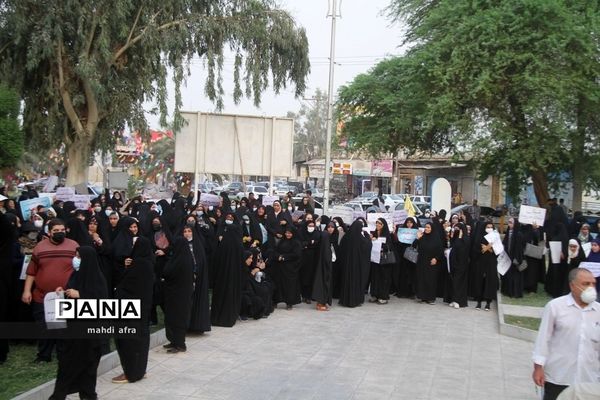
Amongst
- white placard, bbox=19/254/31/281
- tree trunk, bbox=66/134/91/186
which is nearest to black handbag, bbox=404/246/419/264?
white placard, bbox=19/254/31/281

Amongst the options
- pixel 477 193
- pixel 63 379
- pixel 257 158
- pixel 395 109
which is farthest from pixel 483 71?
pixel 477 193

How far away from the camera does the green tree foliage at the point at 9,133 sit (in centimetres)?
501

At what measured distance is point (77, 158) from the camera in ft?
65.6

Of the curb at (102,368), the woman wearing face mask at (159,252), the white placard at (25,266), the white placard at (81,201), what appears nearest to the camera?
the curb at (102,368)

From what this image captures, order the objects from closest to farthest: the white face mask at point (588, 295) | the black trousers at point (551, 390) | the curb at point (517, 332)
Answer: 1. the white face mask at point (588, 295)
2. the black trousers at point (551, 390)
3. the curb at point (517, 332)

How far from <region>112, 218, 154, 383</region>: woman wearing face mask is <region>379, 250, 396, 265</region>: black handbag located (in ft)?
20.6

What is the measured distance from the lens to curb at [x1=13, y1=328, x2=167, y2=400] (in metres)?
5.89

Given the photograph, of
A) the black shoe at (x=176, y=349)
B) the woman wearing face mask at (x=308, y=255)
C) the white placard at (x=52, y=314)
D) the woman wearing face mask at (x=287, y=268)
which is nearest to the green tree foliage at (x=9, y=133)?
the white placard at (x=52, y=314)

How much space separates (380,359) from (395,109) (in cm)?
1549

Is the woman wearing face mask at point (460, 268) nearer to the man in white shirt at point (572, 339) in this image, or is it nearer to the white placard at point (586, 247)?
the white placard at point (586, 247)

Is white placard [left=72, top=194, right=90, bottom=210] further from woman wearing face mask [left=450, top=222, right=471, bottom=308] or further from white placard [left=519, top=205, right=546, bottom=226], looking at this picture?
white placard [left=519, top=205, right=546, bottom=226]

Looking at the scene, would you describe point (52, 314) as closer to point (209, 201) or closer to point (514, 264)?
point (514, 264)

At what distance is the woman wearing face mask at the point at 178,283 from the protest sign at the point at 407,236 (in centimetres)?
581

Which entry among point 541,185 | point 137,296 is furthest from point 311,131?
point 137,296
